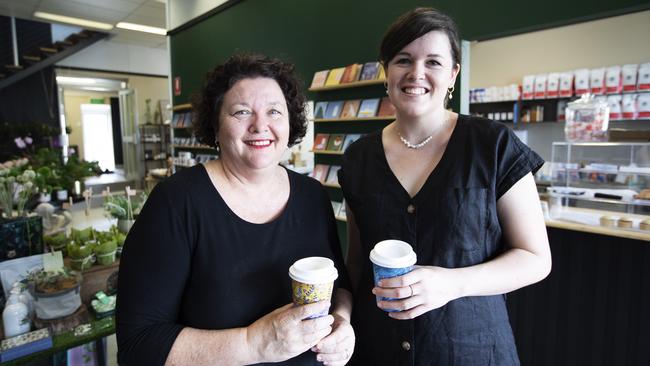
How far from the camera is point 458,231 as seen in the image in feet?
3.84

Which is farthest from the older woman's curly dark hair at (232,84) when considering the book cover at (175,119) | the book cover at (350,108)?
the book cover at (175,119)

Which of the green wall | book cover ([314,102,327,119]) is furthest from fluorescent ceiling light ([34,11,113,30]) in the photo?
book cover ([314,102,327,119])

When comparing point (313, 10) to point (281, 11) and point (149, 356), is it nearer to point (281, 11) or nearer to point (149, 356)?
point (281, 11)

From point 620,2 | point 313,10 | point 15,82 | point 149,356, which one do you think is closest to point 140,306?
point 149,356

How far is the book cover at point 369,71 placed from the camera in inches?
150

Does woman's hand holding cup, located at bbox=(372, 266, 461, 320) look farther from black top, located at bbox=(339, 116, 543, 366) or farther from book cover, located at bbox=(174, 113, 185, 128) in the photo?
book cover, located at bbox=(174, 113, 185, 128)

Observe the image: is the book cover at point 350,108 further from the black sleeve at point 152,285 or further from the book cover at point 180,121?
the book cover at point 180,121

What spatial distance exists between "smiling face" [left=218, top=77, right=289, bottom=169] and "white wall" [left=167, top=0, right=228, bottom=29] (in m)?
5.87

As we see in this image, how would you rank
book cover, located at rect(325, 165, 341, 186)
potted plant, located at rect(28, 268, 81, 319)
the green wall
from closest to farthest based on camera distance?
potted plant, located at rect(28, 268, 81, 319) → the green wall → book cover, located at rect(325, 165, 341, 186)

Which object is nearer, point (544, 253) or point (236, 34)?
point (544, 253)

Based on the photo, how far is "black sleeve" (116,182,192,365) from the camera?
984 millimetres

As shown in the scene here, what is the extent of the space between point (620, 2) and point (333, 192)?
10.0 feet

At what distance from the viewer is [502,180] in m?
1.17

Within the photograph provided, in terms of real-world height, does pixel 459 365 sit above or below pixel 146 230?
below
